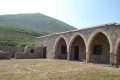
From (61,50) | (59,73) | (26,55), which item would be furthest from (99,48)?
(26,55)

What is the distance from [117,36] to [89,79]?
7080mm

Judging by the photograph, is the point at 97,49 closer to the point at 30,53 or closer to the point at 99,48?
the point at 99,48

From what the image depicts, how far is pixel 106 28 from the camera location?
18.2 metres

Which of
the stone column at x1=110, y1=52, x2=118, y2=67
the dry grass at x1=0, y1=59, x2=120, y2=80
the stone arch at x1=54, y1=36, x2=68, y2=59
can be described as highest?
the stone arch at x1=54, y1=36, x2=68, y2=59

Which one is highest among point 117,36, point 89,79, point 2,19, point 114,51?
point 2,19

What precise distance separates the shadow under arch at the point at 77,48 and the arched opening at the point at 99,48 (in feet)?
6.11

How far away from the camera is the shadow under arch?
23872 millimetres

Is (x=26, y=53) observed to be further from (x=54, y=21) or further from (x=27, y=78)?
(x=54, y=21)

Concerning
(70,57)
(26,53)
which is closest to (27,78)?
(70,57)

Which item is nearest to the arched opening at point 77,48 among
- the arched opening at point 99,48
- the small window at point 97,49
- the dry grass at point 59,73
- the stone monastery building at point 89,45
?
the stone monastery building at point 89,45

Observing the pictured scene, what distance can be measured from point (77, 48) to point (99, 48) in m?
4.02

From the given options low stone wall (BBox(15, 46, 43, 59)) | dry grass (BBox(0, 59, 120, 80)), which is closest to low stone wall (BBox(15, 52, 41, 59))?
low stone wall (BBox(15, 46, 43, 59))

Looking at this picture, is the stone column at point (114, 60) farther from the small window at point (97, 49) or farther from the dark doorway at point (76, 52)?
the dark doorway at point (76, 52)

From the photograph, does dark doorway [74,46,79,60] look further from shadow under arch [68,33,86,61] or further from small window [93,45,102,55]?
small window [93,45,102,55]
